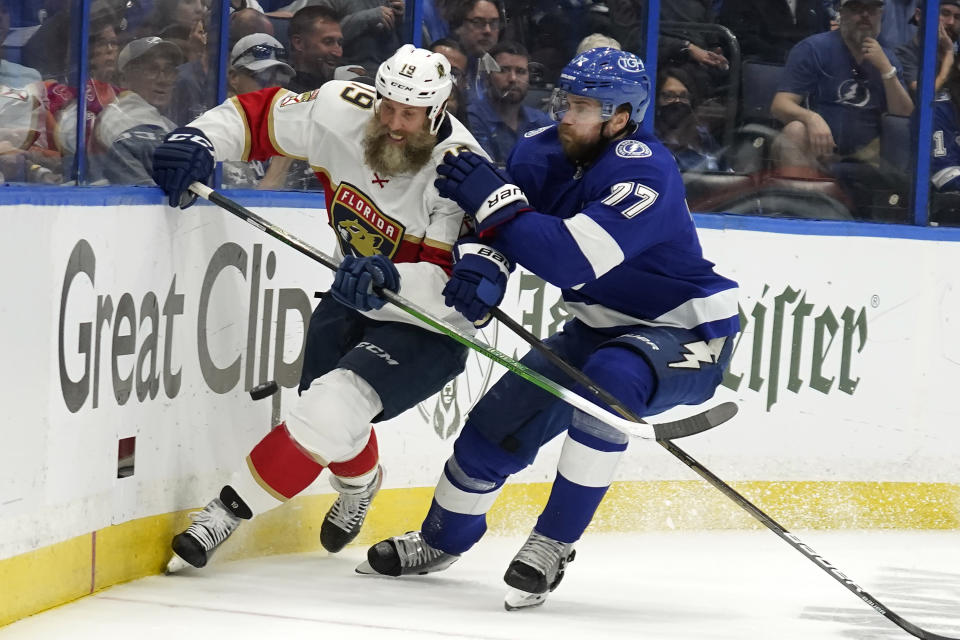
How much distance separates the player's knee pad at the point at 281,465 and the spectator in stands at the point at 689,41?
1977mm

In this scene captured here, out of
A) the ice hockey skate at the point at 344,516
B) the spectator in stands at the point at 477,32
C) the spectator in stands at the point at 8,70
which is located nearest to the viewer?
the spectator in stands at the point at 8,70

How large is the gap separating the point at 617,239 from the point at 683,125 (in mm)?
1582

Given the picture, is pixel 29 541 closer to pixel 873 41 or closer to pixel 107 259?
pixel 107 259

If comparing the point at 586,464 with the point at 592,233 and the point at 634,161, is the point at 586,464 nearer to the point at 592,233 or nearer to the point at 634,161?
the point at 592,233

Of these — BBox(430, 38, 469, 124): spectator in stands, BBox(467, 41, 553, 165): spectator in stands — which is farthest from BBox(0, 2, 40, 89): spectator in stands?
BBox(467, 41, 553, 165): spectator in stands

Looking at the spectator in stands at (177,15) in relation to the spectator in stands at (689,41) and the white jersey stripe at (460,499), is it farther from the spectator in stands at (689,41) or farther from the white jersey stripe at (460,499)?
the spectator in stands at (689,41)

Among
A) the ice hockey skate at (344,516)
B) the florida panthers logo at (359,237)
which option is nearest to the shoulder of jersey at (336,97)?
the florida panthers logo at (359,237)

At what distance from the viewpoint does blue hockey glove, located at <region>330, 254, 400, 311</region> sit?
322 centimetres

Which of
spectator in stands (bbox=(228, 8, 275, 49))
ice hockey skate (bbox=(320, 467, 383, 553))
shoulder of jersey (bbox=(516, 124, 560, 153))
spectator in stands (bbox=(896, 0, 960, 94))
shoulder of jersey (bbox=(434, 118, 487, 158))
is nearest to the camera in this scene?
shoulder of jersey (bbox=(434, 118, 487, 158))

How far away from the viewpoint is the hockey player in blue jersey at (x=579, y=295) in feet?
10.7

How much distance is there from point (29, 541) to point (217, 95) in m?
1.34

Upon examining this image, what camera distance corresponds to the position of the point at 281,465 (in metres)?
3.27

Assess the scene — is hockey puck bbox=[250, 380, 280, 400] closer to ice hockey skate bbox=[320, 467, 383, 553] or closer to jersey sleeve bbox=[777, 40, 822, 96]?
ice hockey skate bbox=[320, 467, 383, 553]

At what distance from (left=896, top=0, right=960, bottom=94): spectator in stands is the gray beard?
213cm
